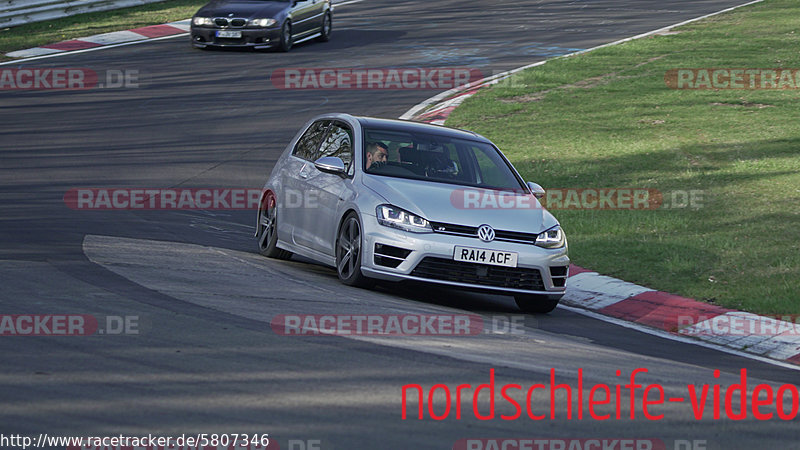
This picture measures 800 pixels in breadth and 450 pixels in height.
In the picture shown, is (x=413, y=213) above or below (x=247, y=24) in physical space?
below

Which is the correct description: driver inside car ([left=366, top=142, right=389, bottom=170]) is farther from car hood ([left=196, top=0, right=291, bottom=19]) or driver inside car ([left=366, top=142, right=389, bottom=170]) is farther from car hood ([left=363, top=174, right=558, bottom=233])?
car hood ([left=196, top=0, right=291, bottom=19])

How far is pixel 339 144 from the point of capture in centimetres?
1125

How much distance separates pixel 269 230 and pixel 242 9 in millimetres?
15447

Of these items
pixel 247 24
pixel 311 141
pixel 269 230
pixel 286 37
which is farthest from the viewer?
pixel 286 37

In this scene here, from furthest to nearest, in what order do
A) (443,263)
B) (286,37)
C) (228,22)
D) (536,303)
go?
1. (286,37)
2. (228,22)
3. (536,303)
4. (443,263)

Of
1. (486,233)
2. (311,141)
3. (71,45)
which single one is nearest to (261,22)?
(71,45)

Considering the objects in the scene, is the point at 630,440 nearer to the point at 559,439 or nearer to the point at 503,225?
the point at 559,439

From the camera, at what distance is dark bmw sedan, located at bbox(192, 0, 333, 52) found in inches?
1027

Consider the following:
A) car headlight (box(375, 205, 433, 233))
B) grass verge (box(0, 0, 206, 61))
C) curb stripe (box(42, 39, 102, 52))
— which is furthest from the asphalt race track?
grass verge (box(0, 0, 206, 61))

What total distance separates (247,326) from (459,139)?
4189 mm

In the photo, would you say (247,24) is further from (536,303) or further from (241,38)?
(536,303)

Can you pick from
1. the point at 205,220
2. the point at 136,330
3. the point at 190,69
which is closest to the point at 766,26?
the point at 190,69

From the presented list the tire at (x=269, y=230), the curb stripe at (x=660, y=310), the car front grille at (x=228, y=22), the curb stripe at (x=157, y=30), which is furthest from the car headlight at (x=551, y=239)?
the curb stripe at (x=157, y=30)

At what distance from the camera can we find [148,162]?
16750mm
